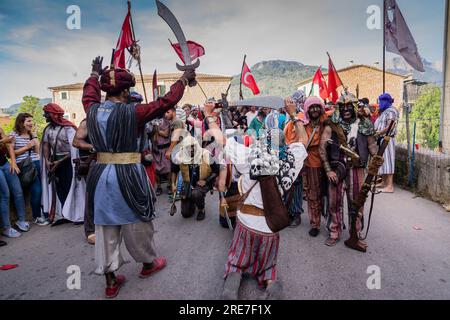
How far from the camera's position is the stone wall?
4.84 m

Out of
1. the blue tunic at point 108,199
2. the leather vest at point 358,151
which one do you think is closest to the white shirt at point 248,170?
the blue tunic at point 108,199

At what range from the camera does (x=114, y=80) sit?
2395mm

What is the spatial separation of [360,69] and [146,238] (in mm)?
39782

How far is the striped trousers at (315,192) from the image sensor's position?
3.77 m

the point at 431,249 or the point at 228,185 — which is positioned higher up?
the point at 228,185

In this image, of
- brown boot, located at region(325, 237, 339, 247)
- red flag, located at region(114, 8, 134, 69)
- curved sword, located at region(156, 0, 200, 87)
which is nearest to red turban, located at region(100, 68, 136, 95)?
curved sword, located at region(156, 0, 200, 87)

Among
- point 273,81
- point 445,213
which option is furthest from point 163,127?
point 273,81

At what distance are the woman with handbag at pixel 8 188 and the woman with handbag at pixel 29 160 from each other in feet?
0.49

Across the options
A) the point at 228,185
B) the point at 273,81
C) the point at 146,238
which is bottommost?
the point at 146,238

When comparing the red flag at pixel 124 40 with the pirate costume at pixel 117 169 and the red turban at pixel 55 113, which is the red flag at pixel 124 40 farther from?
the pirate costume at pixel 117 169
